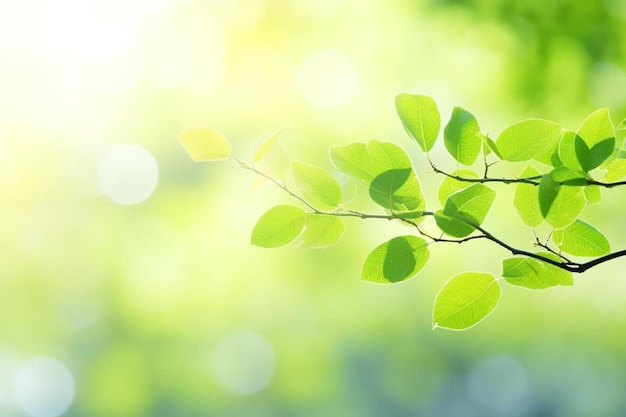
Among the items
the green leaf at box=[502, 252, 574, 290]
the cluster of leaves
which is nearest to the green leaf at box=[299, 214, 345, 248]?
the cluster of leaves

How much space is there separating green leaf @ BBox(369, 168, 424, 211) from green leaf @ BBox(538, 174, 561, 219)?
3.2 inches

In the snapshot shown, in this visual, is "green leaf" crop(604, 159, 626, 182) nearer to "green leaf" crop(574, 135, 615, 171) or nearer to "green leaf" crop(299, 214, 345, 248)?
"green leaf" crop(574, 135, 615, 171)

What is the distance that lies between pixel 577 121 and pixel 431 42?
1.69m

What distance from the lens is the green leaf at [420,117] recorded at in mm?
461

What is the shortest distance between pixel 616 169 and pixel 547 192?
12 cm

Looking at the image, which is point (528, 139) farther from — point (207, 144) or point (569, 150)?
point (207, 144)

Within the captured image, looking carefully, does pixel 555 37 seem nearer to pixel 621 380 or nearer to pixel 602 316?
pixel 602 316

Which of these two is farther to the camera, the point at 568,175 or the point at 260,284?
the point at 260,284

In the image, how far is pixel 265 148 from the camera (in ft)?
1.65

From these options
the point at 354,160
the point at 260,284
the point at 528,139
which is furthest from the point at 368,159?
the point at 260,284

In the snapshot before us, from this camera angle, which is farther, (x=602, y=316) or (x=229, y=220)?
(x=229, y=220)

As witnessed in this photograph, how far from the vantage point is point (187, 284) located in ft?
17.7

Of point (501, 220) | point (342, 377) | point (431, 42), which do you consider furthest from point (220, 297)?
point (431, 42)

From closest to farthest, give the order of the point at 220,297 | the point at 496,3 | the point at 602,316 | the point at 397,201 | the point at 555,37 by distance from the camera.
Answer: the point at 397,201 → the point at 555,37 → the point at 496,3 → the point at 602,316 → the point at 220,297
